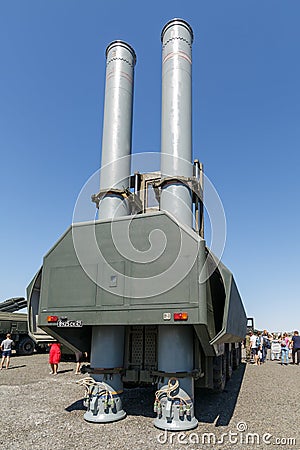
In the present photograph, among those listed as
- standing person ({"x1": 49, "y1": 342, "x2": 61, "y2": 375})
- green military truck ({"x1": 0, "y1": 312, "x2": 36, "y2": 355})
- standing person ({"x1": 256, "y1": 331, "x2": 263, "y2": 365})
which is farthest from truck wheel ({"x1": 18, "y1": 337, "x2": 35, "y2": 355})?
standing person ({"x1": 256, "y1": 331, "x2": 263, "y2": 365})

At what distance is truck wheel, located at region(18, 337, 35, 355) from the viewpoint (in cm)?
2050

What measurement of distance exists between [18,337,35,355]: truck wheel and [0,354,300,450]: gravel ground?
35.7ft

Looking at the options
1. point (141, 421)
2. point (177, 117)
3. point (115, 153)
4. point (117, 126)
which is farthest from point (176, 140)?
point (141, 421)

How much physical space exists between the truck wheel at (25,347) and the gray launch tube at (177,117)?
54.2 feet

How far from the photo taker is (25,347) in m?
20.8

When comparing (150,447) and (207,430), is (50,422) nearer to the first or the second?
(150,447)

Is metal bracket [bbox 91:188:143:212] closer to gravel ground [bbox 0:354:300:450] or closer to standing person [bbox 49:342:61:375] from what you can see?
gravel ground [bbox 0:354:300:450]

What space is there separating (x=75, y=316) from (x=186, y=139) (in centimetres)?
426

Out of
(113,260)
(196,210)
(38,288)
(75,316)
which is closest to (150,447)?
(75,316)

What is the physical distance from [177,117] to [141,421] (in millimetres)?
5973

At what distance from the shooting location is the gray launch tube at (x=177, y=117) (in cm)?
747

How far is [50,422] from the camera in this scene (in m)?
6.26

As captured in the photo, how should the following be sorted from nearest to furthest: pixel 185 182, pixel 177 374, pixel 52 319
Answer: pixel 177 374 < pixel 52 319 < pixel 185 182

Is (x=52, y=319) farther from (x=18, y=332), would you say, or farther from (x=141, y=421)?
(x=18, y=332)
